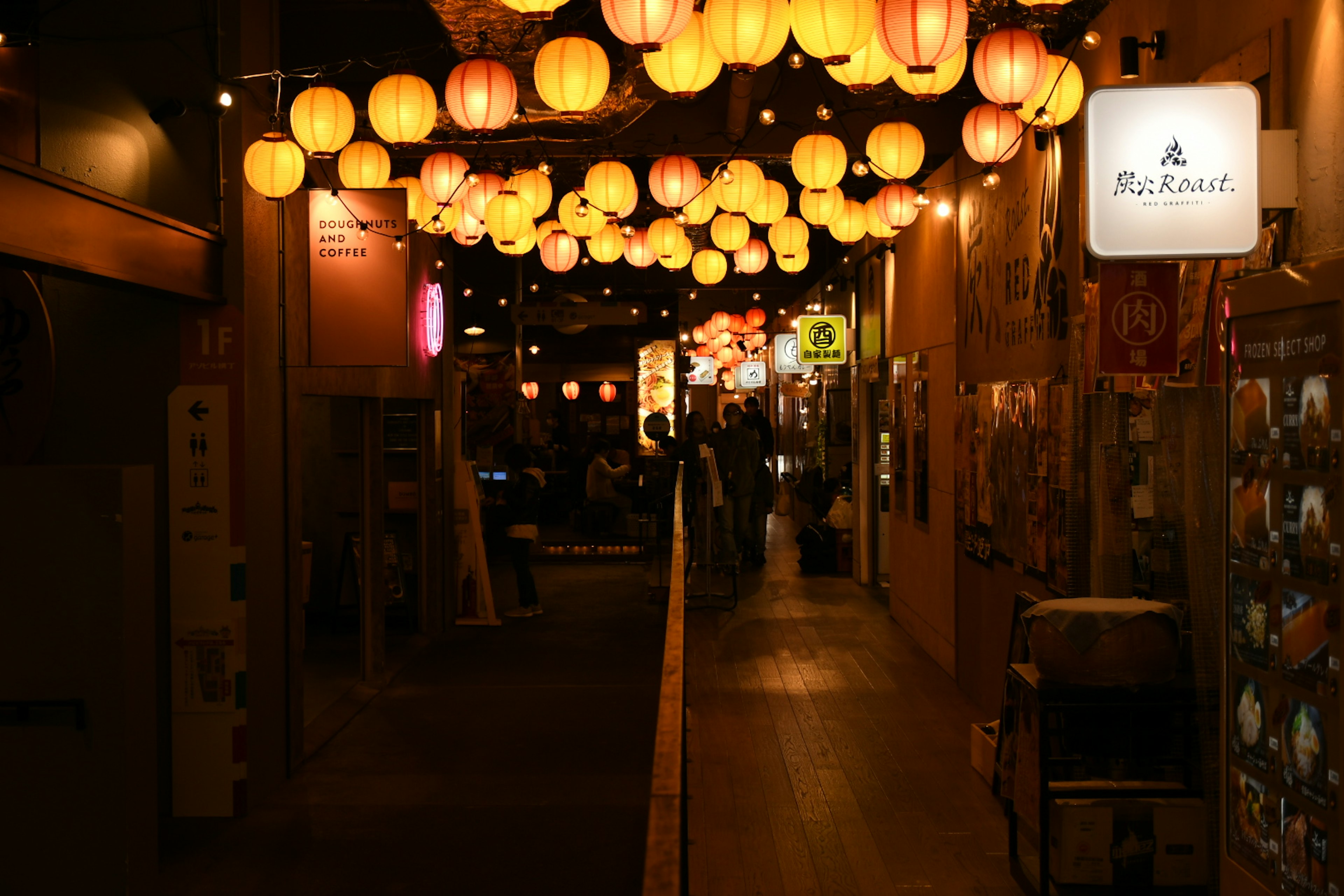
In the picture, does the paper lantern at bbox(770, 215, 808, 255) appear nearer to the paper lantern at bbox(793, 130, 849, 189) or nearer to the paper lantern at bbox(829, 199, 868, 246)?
the paper lantern at bbox(829, 199, 868, 246)

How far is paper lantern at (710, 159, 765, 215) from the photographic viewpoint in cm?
880

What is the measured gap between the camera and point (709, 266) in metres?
12.9

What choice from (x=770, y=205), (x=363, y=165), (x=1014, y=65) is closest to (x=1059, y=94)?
(x=1014, y=65)

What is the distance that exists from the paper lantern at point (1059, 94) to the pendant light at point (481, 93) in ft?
8.82

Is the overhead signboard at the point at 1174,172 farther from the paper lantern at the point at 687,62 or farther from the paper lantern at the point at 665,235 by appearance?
the paper lantern at the point at 665,235

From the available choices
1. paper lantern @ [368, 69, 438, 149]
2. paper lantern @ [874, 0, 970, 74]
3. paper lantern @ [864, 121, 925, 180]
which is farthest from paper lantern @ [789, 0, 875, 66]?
paper lantern @ [368, 69, 438, 149]

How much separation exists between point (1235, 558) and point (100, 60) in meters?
5.48

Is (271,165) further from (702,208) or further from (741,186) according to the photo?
(702,208)

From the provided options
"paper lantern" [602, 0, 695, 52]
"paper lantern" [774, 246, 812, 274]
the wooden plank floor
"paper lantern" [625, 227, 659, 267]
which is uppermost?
"paper lantern" [625, 227, 659, 267]

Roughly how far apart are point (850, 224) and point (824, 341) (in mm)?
4748

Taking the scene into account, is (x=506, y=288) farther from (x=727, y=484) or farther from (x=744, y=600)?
(x=744, y=600)

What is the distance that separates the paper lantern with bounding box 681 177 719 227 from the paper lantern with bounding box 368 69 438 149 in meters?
2.87

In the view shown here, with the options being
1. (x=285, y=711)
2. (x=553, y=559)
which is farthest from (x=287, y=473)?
(x=553, y=559)

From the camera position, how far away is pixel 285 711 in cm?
671
